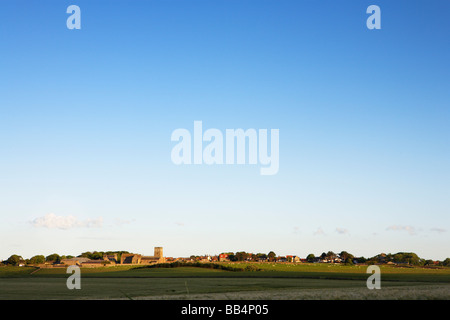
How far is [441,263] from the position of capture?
164125 mm
